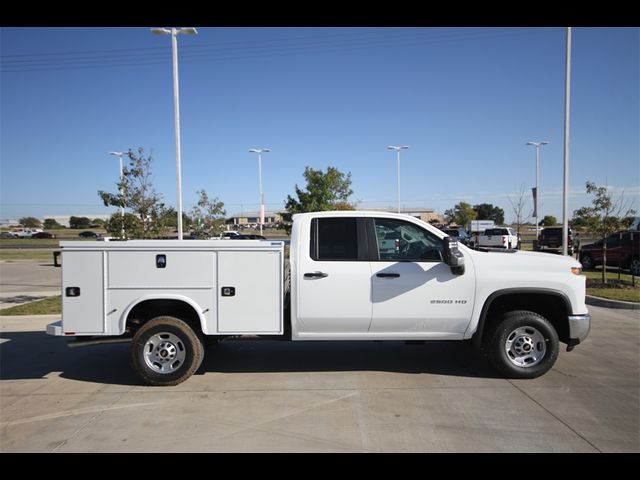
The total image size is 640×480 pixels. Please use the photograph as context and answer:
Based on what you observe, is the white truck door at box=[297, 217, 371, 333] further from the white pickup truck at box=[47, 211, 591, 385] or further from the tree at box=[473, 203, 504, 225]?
the tree at box=[473, 203, 504, 225]

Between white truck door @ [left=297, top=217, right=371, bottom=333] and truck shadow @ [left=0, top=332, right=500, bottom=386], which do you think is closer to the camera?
white truck door @ [left=297, top=217, right=371, bottom=333]

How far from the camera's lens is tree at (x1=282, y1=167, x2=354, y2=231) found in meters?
26.7

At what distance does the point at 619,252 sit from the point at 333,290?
15.9 meters

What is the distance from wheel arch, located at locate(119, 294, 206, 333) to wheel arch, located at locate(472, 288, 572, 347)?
337cm

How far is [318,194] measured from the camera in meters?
26.7

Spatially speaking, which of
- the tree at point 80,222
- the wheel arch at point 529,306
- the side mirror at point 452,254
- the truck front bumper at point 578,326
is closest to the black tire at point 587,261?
the wheel arch at point 529,306

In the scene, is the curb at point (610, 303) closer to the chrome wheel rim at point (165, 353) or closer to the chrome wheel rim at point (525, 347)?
the chrome wheel rim at point (525, 347)

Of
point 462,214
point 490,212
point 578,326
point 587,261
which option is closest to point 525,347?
point 578,326

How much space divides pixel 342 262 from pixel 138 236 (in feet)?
26.7

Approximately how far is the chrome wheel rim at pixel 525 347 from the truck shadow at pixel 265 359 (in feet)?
1.19

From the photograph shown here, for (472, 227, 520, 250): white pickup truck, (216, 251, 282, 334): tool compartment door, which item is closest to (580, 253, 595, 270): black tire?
(472, 227, 520, 250): white pickup truck

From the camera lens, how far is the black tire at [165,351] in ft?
17.8
